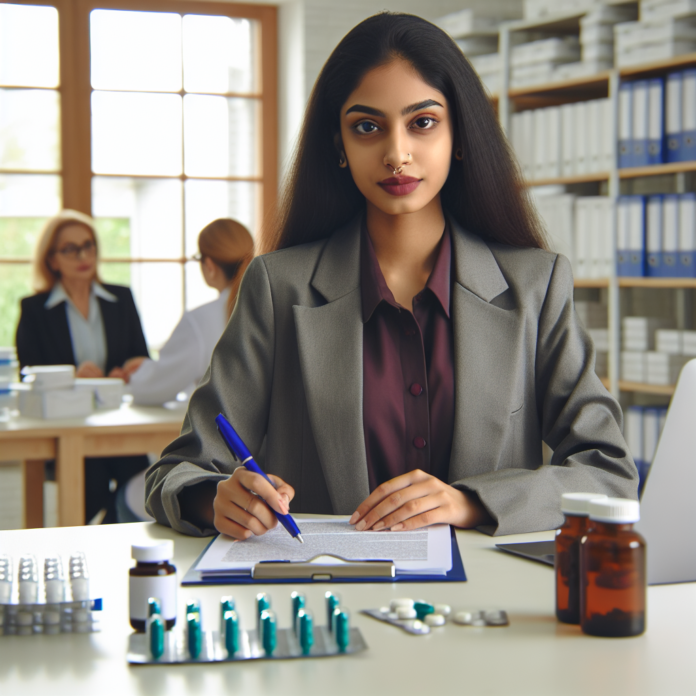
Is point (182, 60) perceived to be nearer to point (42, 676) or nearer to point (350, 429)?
point (350, 429)

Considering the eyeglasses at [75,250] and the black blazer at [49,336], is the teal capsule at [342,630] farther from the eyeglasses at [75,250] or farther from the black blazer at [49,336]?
the eyeglasses at [75,250]

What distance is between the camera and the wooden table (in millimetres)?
3100

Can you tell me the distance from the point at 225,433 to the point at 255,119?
Result: 181 inches

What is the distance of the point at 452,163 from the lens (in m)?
1.51

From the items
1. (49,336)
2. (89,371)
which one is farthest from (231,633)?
(49,336)

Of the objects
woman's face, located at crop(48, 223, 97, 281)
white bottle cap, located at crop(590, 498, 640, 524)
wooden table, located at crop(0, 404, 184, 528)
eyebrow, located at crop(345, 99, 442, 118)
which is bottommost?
wooden table, located at crop(0, 404, 184, 528)

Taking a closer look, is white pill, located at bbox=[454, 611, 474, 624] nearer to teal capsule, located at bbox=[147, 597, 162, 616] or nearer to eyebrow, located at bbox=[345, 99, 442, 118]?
teal capsule, located at bbox=[147, 597, 162, 616]

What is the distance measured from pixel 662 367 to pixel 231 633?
11.6 feet

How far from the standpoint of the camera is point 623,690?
2.33 feet

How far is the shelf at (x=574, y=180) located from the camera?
426 cm

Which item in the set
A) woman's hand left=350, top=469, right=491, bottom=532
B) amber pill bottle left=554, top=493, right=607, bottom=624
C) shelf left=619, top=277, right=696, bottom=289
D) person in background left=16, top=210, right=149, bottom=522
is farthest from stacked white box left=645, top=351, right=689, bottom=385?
amber pill bottle left=554, top=493, right=607, bottom=624

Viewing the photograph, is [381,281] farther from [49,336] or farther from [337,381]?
[49,336]

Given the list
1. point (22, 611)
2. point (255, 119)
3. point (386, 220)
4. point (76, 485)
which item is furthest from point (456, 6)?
point (22, 611)

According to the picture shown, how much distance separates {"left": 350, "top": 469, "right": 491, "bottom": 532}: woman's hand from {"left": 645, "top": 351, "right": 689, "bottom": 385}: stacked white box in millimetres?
2979
